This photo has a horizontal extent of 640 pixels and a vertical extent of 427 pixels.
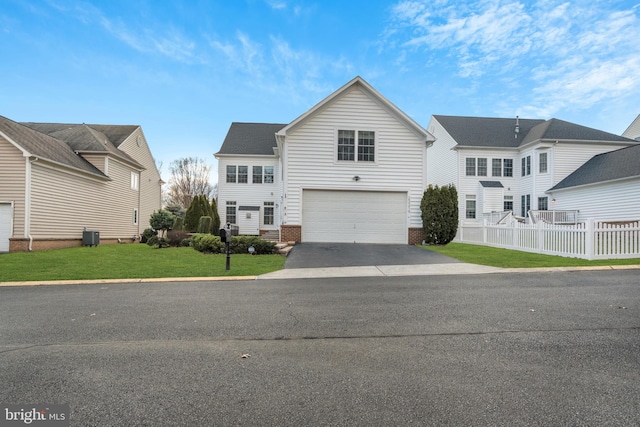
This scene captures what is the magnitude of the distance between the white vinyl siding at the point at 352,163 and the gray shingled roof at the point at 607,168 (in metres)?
12.5

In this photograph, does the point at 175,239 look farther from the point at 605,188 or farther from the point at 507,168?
the point at 507,168

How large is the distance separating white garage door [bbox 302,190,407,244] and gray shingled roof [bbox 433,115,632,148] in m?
13.4

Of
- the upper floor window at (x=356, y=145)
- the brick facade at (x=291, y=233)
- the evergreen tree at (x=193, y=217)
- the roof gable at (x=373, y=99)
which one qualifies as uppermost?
the roof gable at (x=373, y=99)

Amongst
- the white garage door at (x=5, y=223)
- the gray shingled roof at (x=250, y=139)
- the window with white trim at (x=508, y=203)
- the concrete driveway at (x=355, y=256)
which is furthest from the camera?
the window with white trim at (x=508, y=203)

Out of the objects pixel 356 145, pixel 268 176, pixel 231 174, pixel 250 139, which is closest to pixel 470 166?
A: pixel 356 145

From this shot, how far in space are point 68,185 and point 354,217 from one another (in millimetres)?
15436

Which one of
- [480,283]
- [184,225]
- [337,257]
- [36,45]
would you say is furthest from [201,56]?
[480,283]

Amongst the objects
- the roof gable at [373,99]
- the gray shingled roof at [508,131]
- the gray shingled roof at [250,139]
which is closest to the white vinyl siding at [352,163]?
the roof gable at [373,99]

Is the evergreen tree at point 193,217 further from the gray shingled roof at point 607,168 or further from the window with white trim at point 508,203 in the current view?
the gray shingled roof at point 607,168

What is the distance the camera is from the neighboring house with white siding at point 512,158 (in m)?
24.4

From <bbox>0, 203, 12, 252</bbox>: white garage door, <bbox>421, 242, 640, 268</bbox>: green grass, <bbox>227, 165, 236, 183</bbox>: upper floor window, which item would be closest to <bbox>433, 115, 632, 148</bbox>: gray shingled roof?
<bbox>421, 242, 640, 268</bbox>: green grass

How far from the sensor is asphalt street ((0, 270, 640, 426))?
2582 mm

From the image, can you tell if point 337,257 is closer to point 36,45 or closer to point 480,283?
point 480,283

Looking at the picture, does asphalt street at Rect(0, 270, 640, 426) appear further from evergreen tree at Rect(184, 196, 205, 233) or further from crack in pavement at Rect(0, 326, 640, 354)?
evergreen tree at Rect(184, 196, 205, 233)
